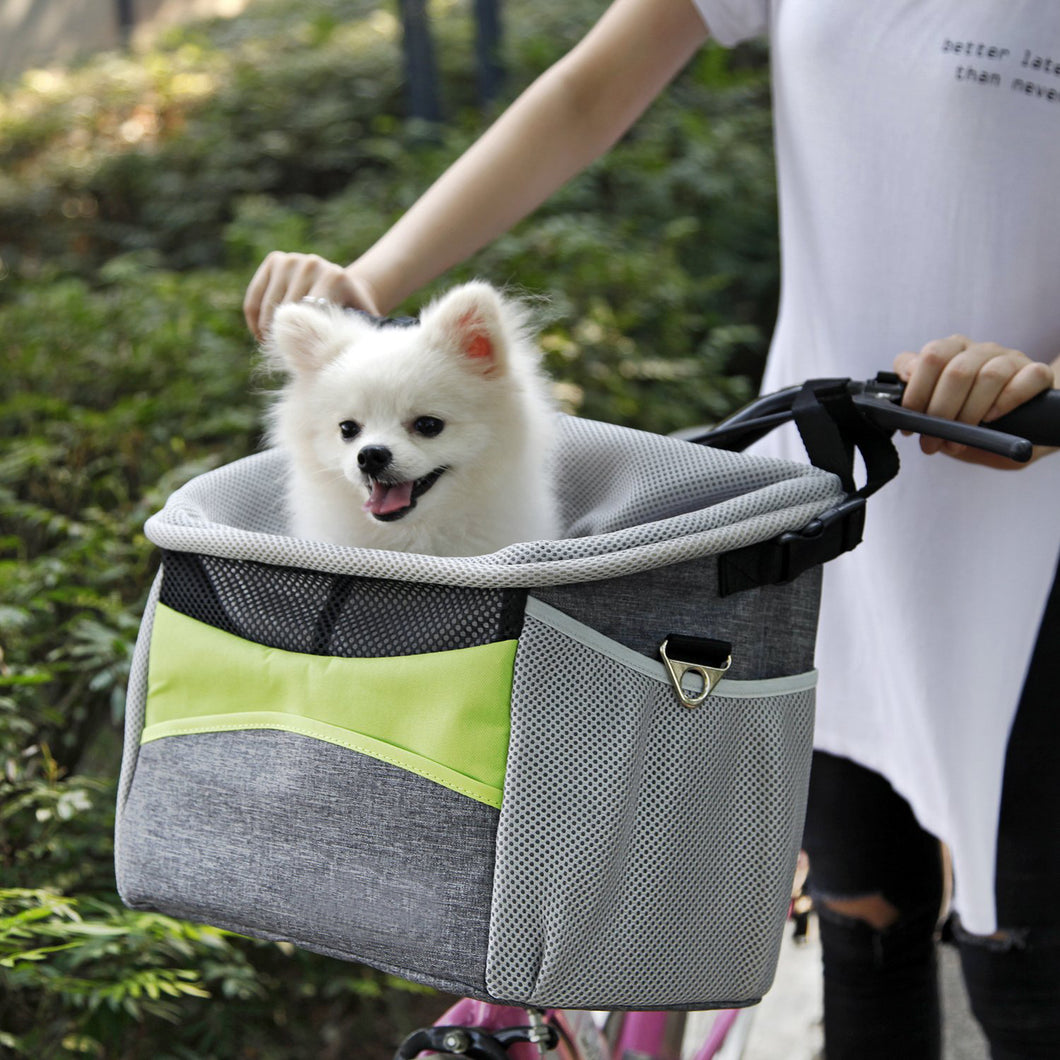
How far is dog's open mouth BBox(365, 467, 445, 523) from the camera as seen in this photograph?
1422 millimetres

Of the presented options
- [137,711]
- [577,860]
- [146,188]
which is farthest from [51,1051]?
[146,188]

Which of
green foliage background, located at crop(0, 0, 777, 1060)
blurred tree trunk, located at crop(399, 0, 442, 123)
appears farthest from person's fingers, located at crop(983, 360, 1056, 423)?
blurred tree trunk, located at crop(399, 0, 442, 123)

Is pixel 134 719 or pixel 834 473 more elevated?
pixel 834 473

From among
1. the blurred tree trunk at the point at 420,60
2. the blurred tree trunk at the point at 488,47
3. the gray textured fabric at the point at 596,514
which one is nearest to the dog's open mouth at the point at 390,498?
the gray textured fabric at the point at 596,514

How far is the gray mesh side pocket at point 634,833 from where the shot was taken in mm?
990

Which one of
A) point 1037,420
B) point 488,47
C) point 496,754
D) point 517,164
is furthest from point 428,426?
point 488,47

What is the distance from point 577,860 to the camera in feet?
3.27

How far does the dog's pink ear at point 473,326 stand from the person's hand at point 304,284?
9 cm

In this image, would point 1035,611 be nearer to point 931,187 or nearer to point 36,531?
point 931,187

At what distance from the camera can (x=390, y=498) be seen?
143 cm

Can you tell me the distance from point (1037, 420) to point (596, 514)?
49 centimetres

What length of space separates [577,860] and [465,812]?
0.11 metres

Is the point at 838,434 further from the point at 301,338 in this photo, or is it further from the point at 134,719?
the point at 134,719

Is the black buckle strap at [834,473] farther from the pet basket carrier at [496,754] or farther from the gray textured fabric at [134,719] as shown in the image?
the gray textured fabric at [134,719]
